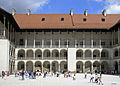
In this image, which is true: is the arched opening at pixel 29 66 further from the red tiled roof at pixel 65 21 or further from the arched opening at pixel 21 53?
the red tiled roof at pixel 65 21

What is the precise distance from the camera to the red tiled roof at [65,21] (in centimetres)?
4569

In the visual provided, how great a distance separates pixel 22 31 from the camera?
46.5m

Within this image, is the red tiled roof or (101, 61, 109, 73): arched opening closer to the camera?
the red tiled roof

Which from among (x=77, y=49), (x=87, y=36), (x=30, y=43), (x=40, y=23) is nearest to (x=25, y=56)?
(x=30, y=43)

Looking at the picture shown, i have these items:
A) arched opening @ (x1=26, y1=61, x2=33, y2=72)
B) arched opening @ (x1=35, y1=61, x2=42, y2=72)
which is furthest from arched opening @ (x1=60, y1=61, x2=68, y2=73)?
arched opening @ (x1=26, y1=61, x2=33, y2=72)

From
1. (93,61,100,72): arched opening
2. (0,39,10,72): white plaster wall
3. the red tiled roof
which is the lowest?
(93,61,100,72): arched opening

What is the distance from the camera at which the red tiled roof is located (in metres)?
45.7

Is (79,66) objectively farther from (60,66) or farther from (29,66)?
(29,66)

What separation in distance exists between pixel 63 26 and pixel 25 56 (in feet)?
34.2

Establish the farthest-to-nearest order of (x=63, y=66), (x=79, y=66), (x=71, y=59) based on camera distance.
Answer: (x=79, y=66), (x=63, y=66), (x=71, y=59)

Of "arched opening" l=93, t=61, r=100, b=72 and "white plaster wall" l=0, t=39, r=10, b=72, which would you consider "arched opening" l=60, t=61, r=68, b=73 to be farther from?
"white plaster wall" l=0, t=39, r=10, b=72

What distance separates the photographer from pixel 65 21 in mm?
48062

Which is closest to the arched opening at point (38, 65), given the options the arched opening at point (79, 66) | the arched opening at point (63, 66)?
the arched opening at point (63, 66)

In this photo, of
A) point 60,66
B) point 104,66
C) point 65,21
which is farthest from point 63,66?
point 65,21
